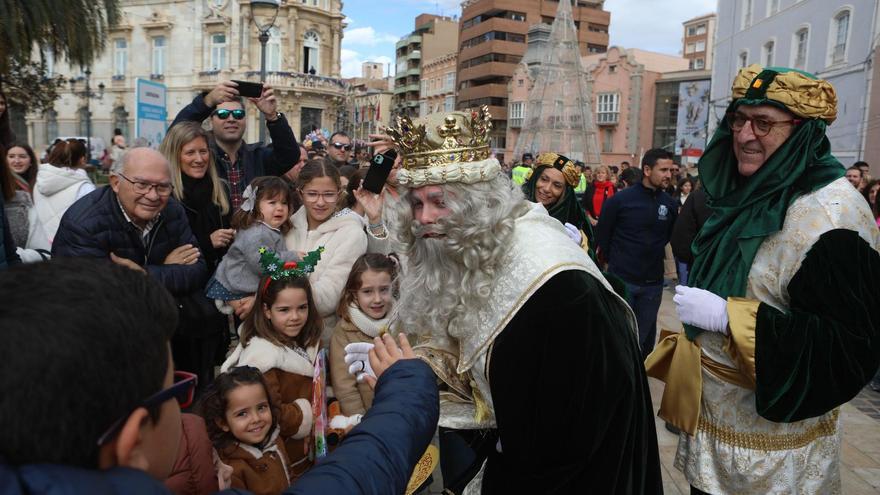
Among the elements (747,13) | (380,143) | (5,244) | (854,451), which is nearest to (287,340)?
(380,143)

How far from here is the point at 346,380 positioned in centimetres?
325

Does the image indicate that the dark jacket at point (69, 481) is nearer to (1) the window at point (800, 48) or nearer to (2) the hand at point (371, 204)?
(2) the hand at point (371, 204)

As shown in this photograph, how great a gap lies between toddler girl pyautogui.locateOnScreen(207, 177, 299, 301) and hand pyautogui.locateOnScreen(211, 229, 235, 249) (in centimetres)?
6

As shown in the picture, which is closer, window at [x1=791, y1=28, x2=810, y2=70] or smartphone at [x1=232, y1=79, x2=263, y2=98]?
smartphone at [x1=232, y1=79, x2=263, y2=98]

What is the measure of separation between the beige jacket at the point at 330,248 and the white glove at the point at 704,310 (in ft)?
6.92

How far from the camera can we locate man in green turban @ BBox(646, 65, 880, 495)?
A: 2.04 meters

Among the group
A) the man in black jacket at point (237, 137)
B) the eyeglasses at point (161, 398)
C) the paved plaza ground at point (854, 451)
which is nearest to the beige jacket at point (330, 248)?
the man in black jacket at point (237, 137)

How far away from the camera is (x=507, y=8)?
6288 cm

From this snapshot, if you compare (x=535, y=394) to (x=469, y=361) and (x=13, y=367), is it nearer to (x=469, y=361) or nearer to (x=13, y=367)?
(x=469, y=361)

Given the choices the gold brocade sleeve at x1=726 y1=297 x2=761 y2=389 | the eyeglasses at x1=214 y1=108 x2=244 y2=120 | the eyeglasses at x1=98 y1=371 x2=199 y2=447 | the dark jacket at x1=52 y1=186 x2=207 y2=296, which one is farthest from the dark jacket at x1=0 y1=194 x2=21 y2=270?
the gold brocade sleeve at x1=726 y1=297 x2=761 y2=389

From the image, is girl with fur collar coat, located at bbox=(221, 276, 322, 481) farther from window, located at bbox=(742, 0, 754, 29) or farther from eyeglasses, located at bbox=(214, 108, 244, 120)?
window, located at bbox=(742, 0, 754, 29)

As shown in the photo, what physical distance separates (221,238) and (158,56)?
153 feet

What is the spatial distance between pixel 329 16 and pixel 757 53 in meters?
31.5

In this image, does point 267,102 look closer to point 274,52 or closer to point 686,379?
point 686,379
